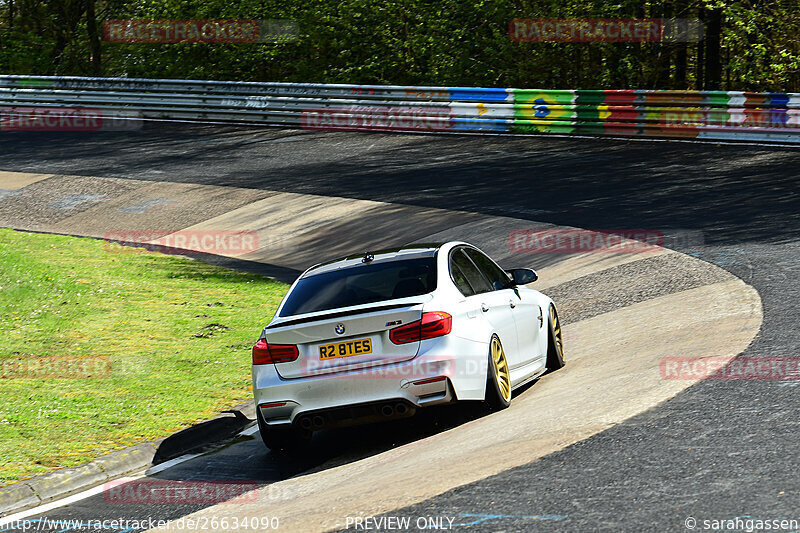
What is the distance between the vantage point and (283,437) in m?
7.98

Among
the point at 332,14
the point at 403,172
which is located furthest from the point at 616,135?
the point at 332,14

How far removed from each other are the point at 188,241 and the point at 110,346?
25.8 feet

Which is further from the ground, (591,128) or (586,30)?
(586,30)

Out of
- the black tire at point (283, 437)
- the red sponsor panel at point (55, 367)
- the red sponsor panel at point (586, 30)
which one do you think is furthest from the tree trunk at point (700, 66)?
the black tire at point (283, 437)

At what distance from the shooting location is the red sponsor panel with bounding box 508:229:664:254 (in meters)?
14.7

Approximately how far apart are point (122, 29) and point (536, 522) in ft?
106

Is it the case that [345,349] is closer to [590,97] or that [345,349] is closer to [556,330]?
[556,330]

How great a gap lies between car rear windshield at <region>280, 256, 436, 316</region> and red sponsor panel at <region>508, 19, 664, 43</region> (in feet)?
62.3

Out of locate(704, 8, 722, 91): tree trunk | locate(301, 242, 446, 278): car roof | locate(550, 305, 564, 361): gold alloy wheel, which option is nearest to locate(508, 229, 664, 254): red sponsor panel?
locate(550, 305, 564, 361): gold alloy wheel

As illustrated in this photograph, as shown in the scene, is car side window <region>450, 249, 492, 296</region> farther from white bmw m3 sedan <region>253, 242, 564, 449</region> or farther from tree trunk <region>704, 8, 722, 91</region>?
tree trunk <region>704, 8, 722, 91</region>

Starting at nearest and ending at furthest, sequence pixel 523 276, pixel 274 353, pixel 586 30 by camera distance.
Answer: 1. pixel 274 353
2. pixel 523 276
3. pixel 586 30

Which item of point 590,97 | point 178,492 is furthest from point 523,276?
point 590,97

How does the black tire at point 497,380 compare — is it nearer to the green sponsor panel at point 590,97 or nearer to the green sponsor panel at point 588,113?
the green sponsor panel at point 590,97

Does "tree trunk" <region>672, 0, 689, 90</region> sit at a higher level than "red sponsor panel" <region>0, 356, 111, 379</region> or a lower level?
higher
